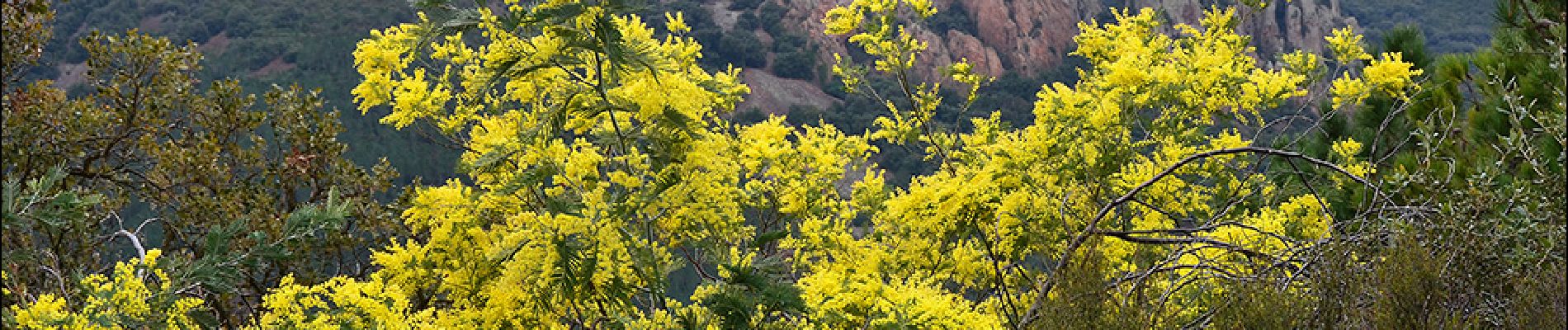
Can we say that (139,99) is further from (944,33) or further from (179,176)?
(944,33)

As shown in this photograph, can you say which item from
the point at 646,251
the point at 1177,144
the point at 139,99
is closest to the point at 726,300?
the point at 646,251

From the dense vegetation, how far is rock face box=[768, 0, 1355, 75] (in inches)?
1384

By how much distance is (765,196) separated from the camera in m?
7.75

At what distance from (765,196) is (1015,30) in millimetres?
45094

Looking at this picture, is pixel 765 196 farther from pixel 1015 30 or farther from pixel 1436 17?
pixel 1436 17

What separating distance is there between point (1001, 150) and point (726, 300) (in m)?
2.50

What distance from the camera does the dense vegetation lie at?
13.6ft

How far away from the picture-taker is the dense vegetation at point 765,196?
4141 millimetres

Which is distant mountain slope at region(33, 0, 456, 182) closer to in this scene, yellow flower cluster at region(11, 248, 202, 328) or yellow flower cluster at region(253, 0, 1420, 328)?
yellow flower cluster at region(253, 0, 1420, 328)

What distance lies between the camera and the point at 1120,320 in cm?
410

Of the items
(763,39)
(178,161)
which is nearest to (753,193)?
(178,161)

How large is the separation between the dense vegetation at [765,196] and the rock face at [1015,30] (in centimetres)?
3516

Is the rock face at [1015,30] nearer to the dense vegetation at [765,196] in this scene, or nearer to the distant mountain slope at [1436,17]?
the distant mountain slope at [1436,17]

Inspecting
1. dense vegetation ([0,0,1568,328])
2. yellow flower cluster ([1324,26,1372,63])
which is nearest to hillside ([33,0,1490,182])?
yellow flower cluster ([1324,26,1372,63])
